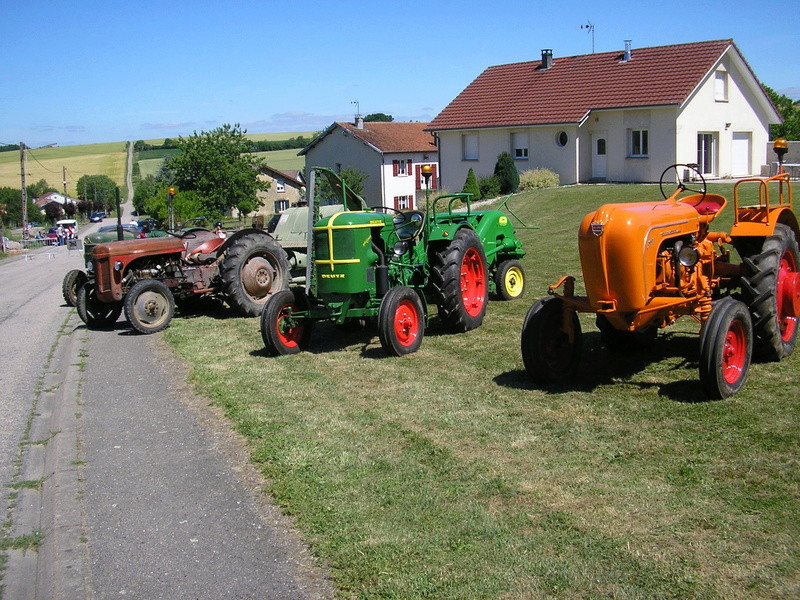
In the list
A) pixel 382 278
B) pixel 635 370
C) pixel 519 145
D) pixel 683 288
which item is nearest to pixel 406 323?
pixel 382 278

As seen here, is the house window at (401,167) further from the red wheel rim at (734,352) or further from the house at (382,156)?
the red wheel rim at (734,352)

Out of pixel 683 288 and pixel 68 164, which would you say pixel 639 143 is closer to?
pixel 683 288

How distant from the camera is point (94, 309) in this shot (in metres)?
13.6

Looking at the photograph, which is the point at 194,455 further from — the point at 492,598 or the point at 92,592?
the point at 492,598

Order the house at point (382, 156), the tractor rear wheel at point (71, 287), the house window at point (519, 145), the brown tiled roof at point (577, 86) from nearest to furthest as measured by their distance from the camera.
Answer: the tractor rear wheel at point (71, 287) → the brown tiled roof at point (577, 86) → the house window at point (519, 145) → the house at point (382, 156)

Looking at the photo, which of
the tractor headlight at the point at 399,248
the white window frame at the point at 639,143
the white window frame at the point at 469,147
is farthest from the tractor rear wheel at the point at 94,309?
the white window frame at the point at 469,147

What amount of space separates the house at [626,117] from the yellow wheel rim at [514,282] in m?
19.1

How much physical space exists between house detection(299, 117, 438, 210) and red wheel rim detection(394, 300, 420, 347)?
37.5 metres

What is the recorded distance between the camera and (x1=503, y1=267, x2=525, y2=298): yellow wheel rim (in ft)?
42.5

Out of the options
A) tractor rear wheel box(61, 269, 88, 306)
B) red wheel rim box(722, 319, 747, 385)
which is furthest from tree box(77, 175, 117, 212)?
red wheel rim box(722, 319, 747, 385)

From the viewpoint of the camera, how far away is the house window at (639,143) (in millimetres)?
31516

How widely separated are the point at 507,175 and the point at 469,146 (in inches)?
201

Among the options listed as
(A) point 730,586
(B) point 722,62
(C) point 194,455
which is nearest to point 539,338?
(C) point 194,455

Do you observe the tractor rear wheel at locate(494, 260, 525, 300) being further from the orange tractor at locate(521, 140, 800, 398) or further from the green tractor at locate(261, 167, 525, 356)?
the orange tractor at locate(521, 140, 800, 398)
